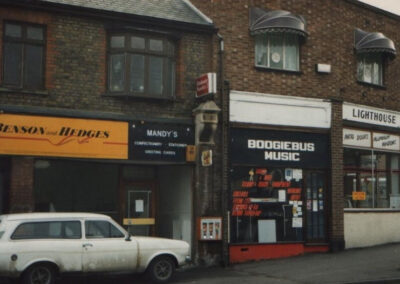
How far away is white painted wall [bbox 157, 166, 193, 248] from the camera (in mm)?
16391

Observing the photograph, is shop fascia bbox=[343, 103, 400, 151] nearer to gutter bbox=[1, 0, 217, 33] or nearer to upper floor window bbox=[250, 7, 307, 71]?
upper floor window bbox=[250, 7, 307, 71]

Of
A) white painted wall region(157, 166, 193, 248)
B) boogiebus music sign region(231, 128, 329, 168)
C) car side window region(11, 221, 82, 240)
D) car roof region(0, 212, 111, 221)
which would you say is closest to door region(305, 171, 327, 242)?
boogiebus music sign region(231, 128, 329, 168)

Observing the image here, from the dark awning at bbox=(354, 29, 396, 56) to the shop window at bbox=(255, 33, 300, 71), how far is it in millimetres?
2474

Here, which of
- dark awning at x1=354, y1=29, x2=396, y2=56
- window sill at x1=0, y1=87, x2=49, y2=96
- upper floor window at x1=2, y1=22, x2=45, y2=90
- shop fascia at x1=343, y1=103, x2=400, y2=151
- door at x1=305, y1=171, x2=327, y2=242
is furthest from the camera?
dark awning at x1=354, y1=29, x2=396, y2=56

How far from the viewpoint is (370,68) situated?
20.3m

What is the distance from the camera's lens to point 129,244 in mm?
12797

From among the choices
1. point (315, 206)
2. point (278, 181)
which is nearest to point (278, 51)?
point (278, 181)

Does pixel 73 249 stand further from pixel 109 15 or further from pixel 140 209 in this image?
pixel 109 15

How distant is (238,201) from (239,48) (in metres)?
4.29

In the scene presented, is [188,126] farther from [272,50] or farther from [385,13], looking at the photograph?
[385,13]

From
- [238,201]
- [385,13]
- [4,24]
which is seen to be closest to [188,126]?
[238,201]

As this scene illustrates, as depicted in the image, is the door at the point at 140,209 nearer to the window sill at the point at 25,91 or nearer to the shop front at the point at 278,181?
the shop front at the point at 278,181

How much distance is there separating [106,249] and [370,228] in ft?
32.5

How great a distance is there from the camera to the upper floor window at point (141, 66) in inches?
614
